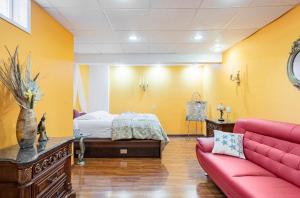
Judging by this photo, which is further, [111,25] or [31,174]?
[111,25]

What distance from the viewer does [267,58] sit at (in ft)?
11.6

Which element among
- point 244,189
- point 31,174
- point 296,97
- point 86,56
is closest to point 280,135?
point 296,97

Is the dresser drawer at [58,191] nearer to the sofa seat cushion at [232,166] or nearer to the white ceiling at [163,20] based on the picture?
the sofa seat cushion at [232,166]

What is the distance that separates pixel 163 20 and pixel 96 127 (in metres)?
2.72

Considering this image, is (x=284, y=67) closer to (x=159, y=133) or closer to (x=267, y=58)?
(x=267, y=58)

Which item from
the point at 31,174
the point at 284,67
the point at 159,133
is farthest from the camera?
the point at 159,133

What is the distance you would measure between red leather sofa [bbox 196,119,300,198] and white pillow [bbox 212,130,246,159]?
0.07 metres

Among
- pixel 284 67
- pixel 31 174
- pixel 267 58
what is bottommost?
pixel 31 174

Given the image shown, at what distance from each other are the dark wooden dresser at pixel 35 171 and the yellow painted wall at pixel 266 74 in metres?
3.01

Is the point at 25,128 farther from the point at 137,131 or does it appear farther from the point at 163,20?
the point at 137,131

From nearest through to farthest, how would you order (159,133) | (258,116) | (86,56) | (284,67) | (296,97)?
(296,97), (284,67), (258,116), (159,133), (86,56)

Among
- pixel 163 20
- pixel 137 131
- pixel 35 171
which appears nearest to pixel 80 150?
pixel 137 131

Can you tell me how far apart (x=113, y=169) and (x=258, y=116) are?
2.80 metres

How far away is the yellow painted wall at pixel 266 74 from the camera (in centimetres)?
297
